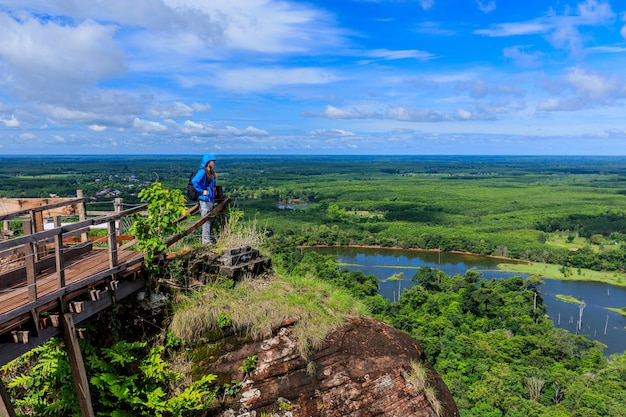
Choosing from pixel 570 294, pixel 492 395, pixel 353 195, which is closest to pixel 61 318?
pixel 492 395

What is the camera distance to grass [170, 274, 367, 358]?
20.7 ft

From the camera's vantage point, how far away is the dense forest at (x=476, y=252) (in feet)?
86.8

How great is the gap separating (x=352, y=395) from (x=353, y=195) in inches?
4966

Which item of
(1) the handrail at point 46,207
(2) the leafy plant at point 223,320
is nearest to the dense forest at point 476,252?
(1) the handrail at point 46,207

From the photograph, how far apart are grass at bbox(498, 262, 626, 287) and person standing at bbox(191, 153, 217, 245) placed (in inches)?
2363

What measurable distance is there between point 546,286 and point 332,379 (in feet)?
188

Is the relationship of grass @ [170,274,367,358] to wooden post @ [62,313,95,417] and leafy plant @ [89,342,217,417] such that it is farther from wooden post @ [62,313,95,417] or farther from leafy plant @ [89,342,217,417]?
wooden post @ [62,313,95,417]

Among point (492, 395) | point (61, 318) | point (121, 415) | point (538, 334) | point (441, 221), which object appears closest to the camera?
point (61, 318)

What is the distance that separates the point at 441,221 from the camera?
317ft

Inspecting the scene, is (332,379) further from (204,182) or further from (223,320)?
(204,182)

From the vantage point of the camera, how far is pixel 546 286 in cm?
5566

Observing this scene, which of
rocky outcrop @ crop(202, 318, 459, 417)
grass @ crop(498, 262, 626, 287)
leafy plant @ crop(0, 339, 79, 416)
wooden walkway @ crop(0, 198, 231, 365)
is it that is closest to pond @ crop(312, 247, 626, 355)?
grass @ crop(498, 262, 626, 287)

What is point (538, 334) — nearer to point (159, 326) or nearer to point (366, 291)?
point (366, 291)

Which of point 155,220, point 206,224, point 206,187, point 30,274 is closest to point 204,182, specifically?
point 206,187
